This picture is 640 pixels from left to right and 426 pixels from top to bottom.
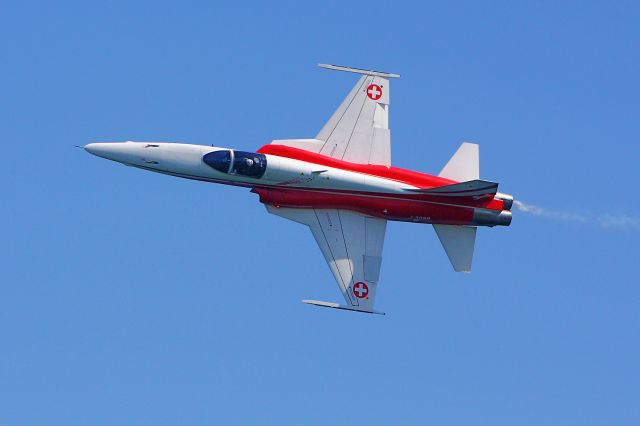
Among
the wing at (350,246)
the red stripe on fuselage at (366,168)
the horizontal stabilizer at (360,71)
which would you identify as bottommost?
the wing at (350,246)

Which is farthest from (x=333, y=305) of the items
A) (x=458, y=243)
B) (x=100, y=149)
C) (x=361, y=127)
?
(x=100, y=149)

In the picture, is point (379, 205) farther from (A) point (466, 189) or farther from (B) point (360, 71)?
(B) point (360, 71)

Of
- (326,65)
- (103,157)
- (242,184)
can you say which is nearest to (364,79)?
(326,65)

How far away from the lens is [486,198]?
68500 mm

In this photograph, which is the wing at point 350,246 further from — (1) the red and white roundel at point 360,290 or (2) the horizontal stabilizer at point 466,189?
(2) the horizontal stabilizer at point 466,189

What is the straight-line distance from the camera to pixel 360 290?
224 feet

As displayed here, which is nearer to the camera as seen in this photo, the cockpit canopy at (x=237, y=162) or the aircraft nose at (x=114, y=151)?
the aircraft nose at (x=114, y=151)

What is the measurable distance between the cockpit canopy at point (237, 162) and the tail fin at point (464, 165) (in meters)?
7.68

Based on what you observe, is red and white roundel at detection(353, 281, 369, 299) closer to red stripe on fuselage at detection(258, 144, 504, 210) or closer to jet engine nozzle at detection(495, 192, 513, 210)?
red stripe on fuselage at detection(258, 144, 504, 210)

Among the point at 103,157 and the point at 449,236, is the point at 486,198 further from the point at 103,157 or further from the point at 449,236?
the point at 103,157

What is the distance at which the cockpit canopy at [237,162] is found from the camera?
67000 mm

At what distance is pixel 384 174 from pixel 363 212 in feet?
5.91

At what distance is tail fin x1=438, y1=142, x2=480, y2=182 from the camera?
6900cm

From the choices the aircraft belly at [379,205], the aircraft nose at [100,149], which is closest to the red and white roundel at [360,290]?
the aircraft belly at [379,205]
